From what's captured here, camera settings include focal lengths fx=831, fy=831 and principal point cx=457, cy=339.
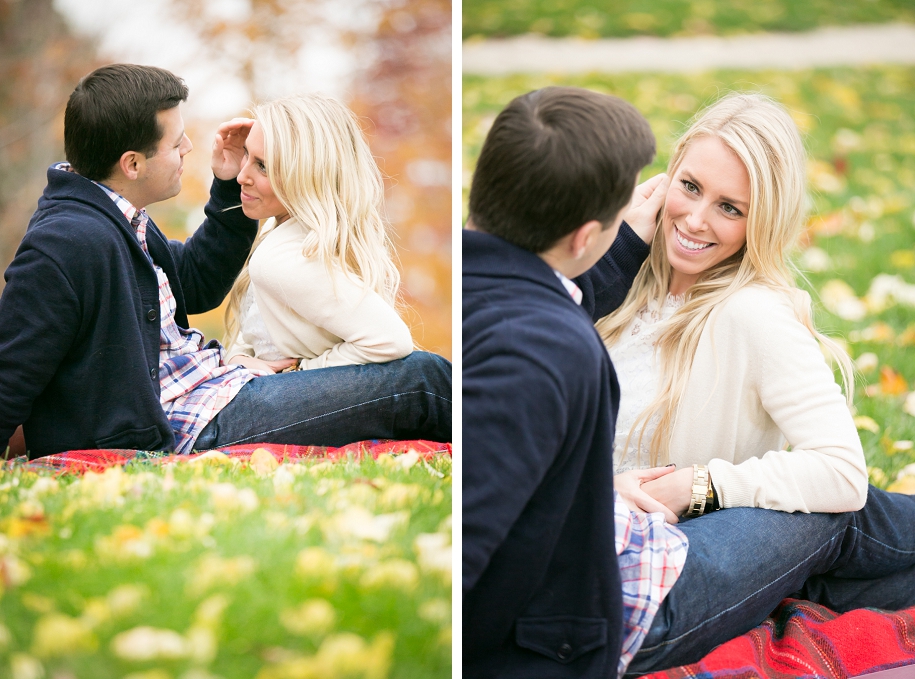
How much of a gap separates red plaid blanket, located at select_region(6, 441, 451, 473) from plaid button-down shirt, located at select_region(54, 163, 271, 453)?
0.26 ft

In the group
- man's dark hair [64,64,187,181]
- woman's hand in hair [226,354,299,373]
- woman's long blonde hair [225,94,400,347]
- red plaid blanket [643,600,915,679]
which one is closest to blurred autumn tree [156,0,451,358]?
woman's long blonde hair [225,94,400,347]

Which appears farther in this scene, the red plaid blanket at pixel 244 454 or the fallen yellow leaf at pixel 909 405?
the fallen yellow leaf at pixel 909 405

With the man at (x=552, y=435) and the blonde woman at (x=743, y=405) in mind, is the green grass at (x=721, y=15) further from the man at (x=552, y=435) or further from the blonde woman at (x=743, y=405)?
the man at (x=552, y=435)

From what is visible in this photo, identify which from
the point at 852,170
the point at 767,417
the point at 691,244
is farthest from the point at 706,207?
the point at 852,170

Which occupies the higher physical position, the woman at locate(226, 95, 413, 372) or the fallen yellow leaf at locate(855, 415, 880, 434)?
the woman at locate(226, 95, 413, 372)

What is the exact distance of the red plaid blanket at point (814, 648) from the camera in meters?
1.34

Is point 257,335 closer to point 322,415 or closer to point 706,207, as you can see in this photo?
point 322,415

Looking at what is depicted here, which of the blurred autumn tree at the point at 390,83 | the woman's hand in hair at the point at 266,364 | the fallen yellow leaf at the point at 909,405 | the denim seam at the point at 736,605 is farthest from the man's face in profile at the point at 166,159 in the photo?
the fallen yellow leaf at the point at 909,405

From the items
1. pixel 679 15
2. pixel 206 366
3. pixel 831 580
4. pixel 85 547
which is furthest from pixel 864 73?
pixel 85 547

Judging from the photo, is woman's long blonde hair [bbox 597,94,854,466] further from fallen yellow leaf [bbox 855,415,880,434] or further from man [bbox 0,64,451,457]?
fallen yellow leaf [bbox 855,415,880,434]

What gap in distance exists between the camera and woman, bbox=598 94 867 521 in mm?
1464

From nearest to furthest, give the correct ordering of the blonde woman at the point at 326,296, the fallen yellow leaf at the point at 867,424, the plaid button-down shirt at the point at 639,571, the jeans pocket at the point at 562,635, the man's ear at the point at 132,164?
the jeans pocket at the point at 562,635
the plaid button-down shirt at the point at 639,571
the man's ear at the point at 132,164
the blonde woman at the point at 326,296
the fallen yellow leaf at the point at 867,424

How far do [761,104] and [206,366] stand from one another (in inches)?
47.8

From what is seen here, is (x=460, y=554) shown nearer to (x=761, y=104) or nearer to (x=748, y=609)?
(x=748, y=609)
